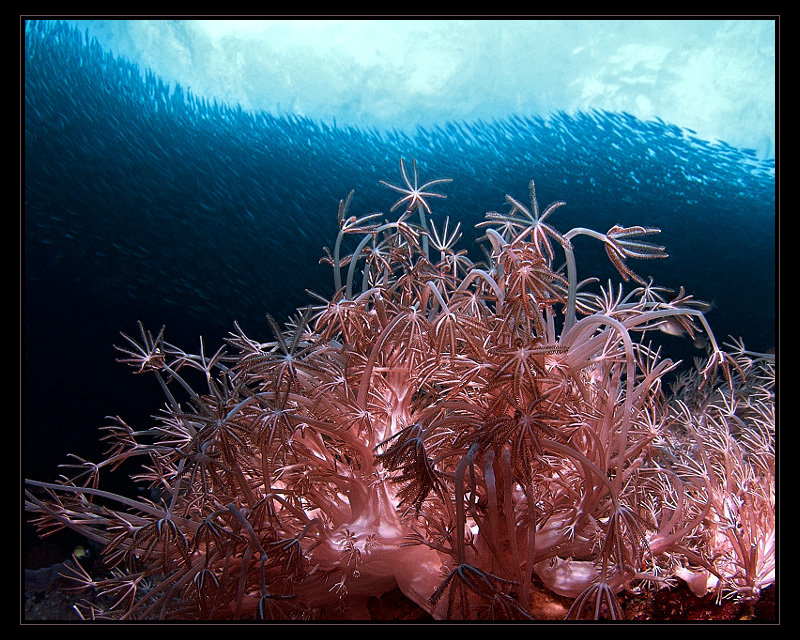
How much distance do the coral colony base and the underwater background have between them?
15.9ft

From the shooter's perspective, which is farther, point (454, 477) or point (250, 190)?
point (250, 190)

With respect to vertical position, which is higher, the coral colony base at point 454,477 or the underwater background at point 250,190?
the underwater background at point 250,190

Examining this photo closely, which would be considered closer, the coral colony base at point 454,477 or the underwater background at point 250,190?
the coral colony base at point 454,477

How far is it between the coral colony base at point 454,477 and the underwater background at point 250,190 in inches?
191

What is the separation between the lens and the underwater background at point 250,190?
21.4 ft

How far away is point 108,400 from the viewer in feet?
23.0

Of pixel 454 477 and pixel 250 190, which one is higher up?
pixel 250 190

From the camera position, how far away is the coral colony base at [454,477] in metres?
1.68

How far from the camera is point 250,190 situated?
25.7ft

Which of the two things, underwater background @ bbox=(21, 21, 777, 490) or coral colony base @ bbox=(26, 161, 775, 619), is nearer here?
coral colony base @ bbox=(26, 161, 775, 619)

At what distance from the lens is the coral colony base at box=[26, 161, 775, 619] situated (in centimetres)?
168

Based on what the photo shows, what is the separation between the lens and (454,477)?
1708 millimetres

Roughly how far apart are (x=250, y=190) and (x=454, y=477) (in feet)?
24.2

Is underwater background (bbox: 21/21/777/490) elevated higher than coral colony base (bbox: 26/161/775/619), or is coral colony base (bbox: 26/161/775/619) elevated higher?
underwater background (bbox: 21/21/777/490)
